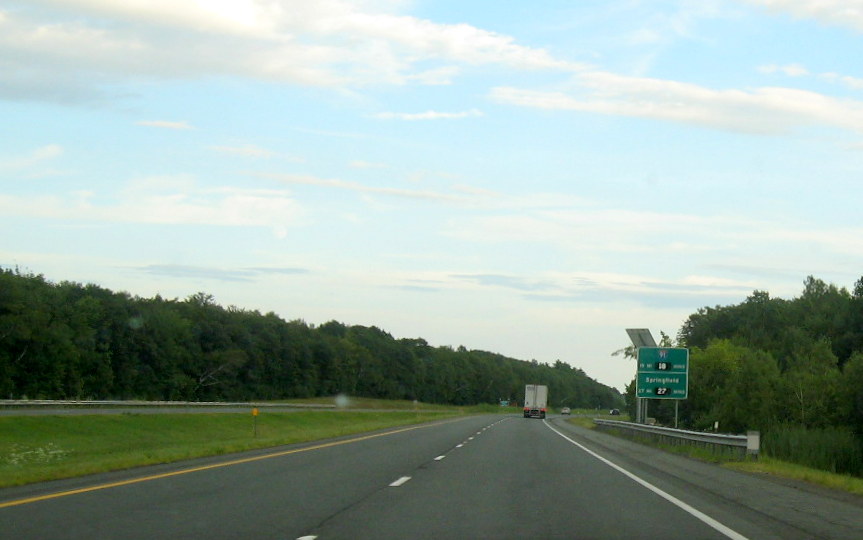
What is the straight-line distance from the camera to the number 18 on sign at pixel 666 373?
42375 mm

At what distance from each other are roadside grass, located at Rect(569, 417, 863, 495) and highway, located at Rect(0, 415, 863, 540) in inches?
28.0

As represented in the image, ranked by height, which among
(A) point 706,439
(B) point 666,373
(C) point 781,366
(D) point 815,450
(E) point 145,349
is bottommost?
(D) point 815,450

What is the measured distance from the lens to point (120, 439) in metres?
45.5

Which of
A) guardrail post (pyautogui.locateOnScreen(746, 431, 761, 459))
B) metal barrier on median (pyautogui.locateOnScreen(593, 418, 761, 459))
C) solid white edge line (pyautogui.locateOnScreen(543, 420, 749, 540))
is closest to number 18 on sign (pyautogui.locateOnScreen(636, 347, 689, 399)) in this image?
metal barrier on median (pyautogui.locateOnScreen(593, 418, 761, 459))

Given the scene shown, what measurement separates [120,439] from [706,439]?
26.9 meters

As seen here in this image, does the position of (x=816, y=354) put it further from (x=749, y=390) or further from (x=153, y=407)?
(x=153, y=407)

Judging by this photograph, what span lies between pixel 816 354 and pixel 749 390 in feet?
25.0

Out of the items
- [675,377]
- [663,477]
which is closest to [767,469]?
[663,477]

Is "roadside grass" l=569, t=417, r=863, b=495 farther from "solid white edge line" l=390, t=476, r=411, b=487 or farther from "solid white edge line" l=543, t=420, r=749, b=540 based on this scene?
"solid white edge line" l=390, t=476, r=411, b=487

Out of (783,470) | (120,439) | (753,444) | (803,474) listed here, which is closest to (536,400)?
(120,439)

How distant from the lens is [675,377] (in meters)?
42.4

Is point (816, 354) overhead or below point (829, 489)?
overhead

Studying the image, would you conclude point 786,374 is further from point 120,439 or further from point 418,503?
point 418,503

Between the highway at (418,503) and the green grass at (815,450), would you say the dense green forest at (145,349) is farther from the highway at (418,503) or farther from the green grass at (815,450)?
the highway at (418,503)
